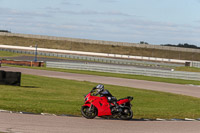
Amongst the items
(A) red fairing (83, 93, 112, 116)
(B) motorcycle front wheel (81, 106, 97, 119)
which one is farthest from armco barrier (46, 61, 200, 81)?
(B) motorcycle front wheel (81, 106, 97, 119)

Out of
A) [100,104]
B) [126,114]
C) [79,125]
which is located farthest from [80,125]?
[126,114]

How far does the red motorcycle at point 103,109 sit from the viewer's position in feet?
43.6

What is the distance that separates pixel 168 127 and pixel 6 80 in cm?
1401

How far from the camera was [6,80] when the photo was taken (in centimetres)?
2388

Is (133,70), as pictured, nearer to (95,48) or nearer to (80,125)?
(80,125)

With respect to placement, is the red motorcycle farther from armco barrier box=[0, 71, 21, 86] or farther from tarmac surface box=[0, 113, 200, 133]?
armco barrier box=[0, 71, 21, 86]

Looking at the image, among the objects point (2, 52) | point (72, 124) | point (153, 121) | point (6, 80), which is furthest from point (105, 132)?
point (2, 52)

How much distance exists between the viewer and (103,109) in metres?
13.3

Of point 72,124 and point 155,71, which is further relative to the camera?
point 155,71

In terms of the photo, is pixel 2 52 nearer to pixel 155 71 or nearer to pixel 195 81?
pixel 155 71

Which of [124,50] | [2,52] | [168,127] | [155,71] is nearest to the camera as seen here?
[168,127]

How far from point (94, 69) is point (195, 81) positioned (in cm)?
1369

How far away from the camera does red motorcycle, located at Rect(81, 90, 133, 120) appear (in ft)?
43.6

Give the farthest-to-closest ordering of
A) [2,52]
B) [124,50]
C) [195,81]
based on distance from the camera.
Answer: [124,50] → [2,52] → [195,81]
